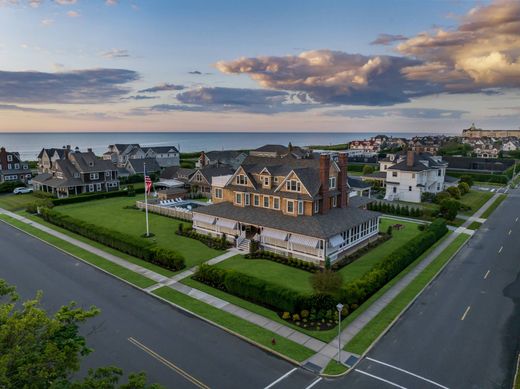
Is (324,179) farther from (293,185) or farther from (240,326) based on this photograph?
(240,326)

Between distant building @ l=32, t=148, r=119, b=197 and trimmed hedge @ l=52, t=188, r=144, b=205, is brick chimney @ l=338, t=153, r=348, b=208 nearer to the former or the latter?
trimmed hedge @ l=52, t=188, r=144, b=205

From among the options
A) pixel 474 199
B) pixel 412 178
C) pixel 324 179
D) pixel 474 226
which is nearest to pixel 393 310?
pixel 324 179

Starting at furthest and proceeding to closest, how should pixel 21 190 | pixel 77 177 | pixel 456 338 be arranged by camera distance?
pixel 21 190, pixel 77 177, pixel 456 338

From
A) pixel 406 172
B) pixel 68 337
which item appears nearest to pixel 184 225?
pixel 68 337

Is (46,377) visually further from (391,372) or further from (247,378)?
(391,372)

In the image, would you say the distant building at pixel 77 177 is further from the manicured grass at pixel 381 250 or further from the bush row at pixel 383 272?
the bush row at pixel 383 272

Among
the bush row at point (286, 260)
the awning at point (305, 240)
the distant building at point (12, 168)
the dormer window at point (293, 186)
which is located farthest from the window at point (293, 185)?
the distant building at point (12, 168)
